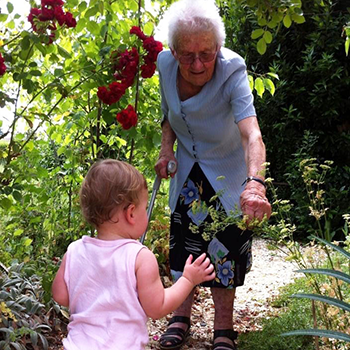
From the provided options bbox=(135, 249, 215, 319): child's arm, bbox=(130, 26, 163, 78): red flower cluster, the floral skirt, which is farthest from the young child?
bbox=(130, 26, 163, 78): red flower cluster

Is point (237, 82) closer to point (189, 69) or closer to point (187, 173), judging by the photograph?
point (189, 69)

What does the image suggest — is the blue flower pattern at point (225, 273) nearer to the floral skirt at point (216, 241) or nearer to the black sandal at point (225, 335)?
the floral skirt at point (216, 241)

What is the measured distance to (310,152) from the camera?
18.7 ft

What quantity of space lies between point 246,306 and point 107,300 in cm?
238

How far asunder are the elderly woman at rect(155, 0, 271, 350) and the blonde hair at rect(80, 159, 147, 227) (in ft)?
2.68

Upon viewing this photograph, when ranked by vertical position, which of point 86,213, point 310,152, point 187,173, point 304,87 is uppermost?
point 304,87

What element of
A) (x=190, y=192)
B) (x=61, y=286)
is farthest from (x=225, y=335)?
(x=61, y=286)

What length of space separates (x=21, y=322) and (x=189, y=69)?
1.41m

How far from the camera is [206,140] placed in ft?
10.1

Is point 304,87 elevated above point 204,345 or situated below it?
above

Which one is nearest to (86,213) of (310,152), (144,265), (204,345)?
(144,265)

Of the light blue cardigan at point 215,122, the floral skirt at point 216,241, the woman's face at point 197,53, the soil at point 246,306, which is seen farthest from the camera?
the soil at point 246,306

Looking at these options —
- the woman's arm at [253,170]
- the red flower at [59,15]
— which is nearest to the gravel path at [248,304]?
the woman's arm at [253,170]

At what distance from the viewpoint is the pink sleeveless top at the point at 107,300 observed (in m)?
1.91
